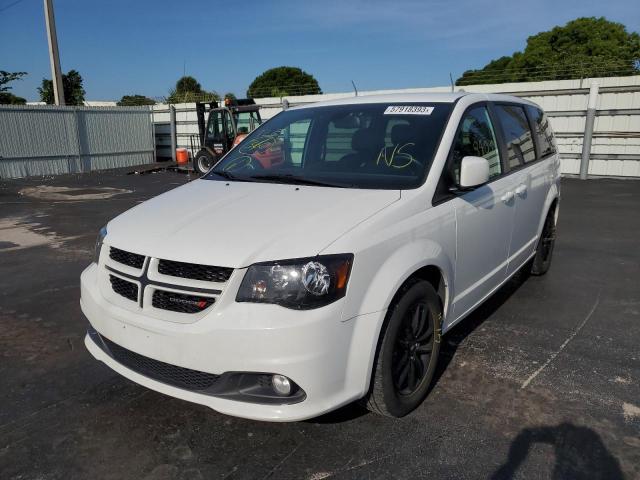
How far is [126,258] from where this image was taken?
258cm

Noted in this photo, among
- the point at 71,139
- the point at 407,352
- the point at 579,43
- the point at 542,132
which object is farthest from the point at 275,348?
the point at 579,43

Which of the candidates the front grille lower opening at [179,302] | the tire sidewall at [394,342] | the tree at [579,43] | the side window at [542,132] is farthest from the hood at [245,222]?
the tree at [579,43]

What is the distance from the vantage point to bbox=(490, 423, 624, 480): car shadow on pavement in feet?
7.50

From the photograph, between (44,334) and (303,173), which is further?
(44,334)

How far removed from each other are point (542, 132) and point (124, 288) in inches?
164

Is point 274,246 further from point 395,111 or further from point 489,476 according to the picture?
point 395,111

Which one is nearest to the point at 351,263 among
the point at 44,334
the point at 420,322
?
the point at 420,322

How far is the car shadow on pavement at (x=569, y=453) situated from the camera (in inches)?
90.0

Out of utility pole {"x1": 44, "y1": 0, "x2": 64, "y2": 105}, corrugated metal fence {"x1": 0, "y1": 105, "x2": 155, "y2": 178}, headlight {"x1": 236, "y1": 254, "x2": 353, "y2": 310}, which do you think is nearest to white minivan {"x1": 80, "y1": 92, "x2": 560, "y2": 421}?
headlight {"x1": 236, "y1": 254, "x2": 353, "y2": 310}

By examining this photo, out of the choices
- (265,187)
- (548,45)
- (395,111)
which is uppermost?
(548,45)

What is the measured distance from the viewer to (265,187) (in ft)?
10.4

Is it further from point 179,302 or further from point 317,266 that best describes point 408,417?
point 179,302

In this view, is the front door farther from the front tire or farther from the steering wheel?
the steering wheel

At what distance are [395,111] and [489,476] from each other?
2287 millimetres
